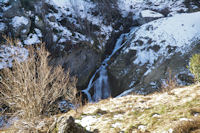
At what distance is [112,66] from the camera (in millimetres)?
22375

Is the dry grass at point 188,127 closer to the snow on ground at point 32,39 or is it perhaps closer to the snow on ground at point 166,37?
the snow on ground at point 166,37

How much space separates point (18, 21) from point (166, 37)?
77.4 ft

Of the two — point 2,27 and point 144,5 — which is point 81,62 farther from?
point 144,5

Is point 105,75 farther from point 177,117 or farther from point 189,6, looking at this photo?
point 189,6

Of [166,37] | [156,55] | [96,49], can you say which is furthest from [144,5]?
[156,55]

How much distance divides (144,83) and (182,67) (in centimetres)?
510

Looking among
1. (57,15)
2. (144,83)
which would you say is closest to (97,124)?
(144,83)

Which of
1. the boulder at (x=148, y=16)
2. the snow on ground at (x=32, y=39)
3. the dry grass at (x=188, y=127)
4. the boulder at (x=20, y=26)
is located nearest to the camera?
the dry grass at (x=188, y=127)

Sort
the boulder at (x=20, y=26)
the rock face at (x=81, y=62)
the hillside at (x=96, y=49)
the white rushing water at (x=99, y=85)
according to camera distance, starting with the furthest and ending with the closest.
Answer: the rock face at (x=81, y=62)
the white rushing water at (x=99, y=85)
the boulder at (x=20, y=26)
the hillside at (x=96, y=49)

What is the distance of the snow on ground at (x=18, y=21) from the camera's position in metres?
16.9

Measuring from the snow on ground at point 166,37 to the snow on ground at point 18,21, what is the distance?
678 inches

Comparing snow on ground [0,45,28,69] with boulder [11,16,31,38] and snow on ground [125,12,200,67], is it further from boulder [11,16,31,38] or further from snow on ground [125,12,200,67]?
snow on ground [125,12,200,67]

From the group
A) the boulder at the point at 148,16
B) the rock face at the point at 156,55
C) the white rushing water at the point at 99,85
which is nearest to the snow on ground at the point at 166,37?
the rock face at the point at 156,55

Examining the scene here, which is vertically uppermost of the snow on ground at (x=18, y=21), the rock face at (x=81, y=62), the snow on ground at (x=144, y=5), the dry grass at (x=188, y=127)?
the snow on ground at (x=144, y=5)
